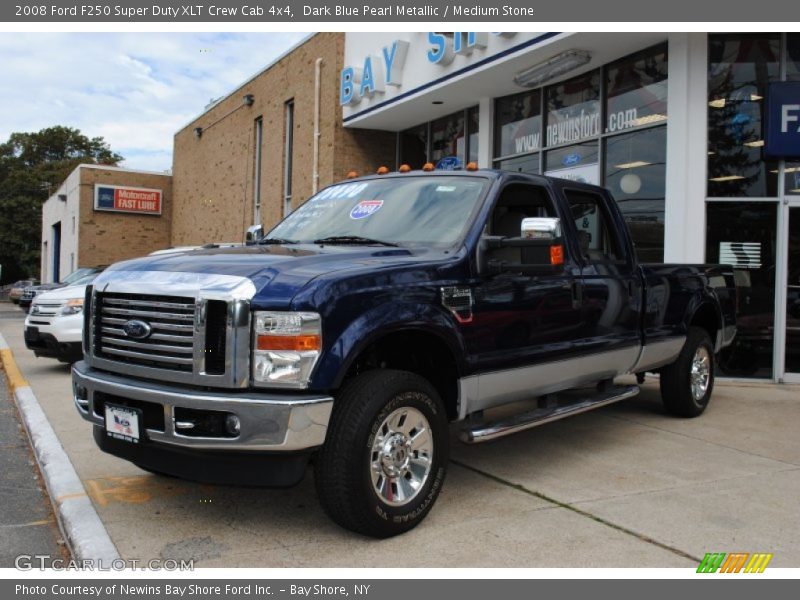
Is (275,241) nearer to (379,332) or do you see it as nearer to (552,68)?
(379,332)

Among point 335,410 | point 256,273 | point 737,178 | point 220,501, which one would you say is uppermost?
point 737,178

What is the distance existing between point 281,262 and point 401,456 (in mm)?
1192

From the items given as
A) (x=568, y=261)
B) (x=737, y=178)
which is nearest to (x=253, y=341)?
(x=568, y=261)

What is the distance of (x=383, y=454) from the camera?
3.71m

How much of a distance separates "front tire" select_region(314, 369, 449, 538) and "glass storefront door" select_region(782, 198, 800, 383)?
700 centimetres

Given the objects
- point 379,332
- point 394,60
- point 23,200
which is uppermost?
point 23,200

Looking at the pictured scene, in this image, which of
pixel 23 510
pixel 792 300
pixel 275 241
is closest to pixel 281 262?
pixel 275 241

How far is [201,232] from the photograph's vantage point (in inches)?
1024

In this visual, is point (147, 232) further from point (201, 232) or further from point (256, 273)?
point (256, 273)

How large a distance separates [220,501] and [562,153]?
349 inches

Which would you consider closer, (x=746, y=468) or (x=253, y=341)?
(x=253, y=341)

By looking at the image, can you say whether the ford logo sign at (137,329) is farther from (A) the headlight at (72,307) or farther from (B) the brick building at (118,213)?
(B) the brick building at (118,213)

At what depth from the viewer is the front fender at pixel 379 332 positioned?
3455 millimetres

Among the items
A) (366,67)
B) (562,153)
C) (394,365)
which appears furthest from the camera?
(366,67)
